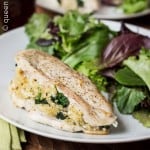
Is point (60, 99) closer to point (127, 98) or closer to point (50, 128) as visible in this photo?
point (50, 128)

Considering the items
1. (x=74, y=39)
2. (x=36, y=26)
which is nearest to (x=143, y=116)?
(x=74, y=39)

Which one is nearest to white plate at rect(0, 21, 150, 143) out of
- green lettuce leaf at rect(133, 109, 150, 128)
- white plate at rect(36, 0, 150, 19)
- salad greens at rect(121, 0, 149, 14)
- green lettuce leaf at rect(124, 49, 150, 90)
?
green lettuce leaf at rect(133, 109, 150, 128)

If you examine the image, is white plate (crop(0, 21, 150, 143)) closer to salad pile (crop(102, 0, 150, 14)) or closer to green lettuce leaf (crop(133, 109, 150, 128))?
green lettuce leaf (crop(133, 109, 150, 128))

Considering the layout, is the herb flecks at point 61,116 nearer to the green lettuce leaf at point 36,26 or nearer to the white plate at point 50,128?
the white plate at point 50,128

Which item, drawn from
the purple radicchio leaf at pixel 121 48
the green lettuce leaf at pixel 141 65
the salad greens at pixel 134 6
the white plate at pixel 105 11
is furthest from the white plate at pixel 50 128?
the salad greens at pixel 134 6

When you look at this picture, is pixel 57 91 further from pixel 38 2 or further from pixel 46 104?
pixel 38 2

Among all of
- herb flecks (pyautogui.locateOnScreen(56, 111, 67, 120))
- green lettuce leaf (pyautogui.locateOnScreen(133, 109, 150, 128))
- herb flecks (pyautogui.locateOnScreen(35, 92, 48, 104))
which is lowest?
green lettuce leaf (pyautogui.locateOnScreen(133, 109, 150, 128))
